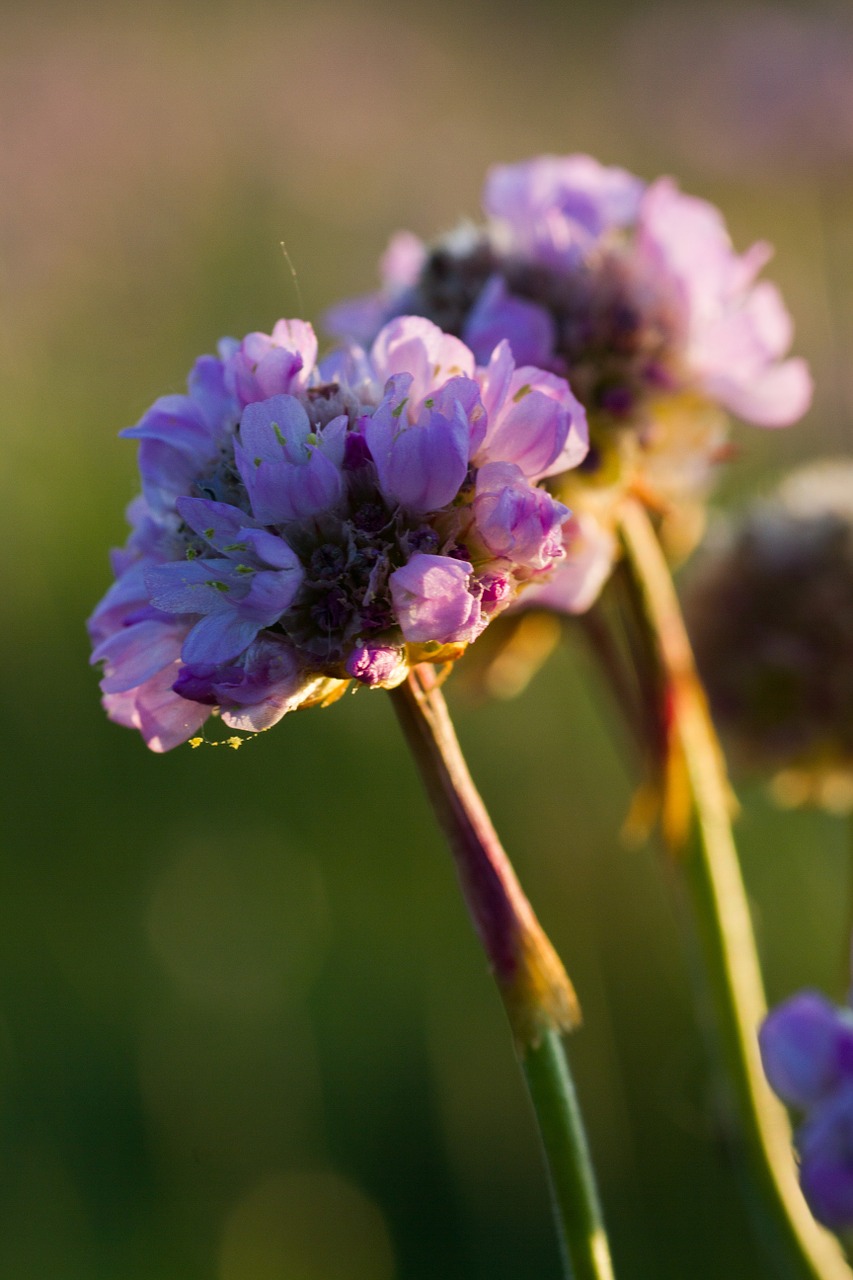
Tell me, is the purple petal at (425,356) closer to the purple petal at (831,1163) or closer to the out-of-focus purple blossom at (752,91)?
the purple petal at (831,1163)

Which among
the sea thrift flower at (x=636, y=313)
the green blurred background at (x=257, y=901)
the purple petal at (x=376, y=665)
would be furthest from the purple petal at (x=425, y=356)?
the green blurred background at (x=257, y=901)

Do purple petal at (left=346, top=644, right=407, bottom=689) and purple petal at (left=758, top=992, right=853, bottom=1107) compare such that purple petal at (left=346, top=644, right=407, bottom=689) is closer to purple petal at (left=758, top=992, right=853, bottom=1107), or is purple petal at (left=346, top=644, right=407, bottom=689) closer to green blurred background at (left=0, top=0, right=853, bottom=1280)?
purple petal at (left=758, top=992, right=853, bottom=1107)

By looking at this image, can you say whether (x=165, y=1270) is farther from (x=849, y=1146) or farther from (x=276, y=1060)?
(x=849, y=1146)

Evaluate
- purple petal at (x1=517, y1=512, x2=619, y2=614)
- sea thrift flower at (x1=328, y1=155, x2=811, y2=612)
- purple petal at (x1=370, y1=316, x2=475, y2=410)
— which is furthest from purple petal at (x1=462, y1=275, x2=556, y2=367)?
purple petal at (x1=370, y1=316, x2=475, y2=410)

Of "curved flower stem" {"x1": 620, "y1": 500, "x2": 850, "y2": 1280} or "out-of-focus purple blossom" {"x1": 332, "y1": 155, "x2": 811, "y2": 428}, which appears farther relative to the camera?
"out-of-focus purple blossom" {"x1": 332, "y1": 155, "x2": 811, "y2": 428}

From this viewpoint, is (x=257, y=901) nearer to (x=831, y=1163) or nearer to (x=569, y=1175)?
(x=569, y=1175)
